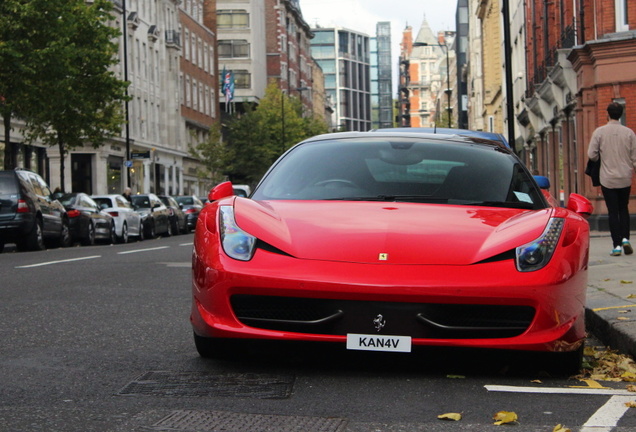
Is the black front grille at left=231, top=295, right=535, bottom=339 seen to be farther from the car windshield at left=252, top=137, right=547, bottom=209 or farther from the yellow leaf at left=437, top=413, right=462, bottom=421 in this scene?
the car windshield at left=252, top=137, right=547, bottom=209

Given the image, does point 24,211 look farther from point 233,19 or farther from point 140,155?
point 233,19

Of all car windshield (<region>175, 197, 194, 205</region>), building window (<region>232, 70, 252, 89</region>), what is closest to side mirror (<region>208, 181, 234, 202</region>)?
car windshield (<region>175, 197, 194, 205</region>)

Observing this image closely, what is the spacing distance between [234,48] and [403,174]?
10765cm

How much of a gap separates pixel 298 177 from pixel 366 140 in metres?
0.62

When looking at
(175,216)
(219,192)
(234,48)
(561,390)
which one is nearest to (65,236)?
(175,216)

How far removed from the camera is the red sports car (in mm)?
5938

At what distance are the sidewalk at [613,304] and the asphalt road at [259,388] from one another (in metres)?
1.10

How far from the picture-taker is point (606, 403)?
18.2 feet

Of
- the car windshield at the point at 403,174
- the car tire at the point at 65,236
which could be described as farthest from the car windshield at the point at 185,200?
the car windshield at the point at 403,174

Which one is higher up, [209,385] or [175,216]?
[175,216]

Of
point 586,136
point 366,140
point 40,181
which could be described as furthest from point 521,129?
point 366,140

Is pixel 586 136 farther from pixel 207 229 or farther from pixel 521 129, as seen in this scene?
pixel 521 129

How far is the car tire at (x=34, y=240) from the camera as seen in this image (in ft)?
82.8

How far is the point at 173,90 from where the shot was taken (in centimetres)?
7894
